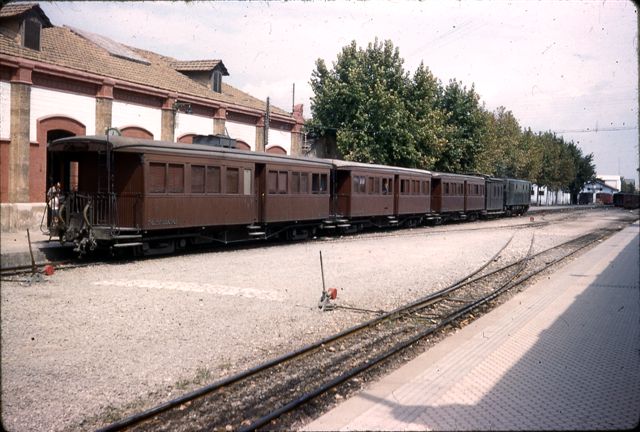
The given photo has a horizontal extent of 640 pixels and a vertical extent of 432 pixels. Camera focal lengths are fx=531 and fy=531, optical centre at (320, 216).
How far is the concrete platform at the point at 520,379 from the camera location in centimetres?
456

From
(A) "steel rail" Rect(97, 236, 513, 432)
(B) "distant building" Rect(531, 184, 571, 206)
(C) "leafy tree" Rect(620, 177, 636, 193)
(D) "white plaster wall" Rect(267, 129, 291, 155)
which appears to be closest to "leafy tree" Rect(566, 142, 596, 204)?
(B) "distant building" Rect(531, 184, 571, 206)

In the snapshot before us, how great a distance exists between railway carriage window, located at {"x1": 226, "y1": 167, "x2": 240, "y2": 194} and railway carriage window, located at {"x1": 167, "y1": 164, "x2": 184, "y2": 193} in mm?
1994

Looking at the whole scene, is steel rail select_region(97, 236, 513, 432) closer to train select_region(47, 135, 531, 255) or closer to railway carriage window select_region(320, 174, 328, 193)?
train select_region(47, 135, 531, 255)

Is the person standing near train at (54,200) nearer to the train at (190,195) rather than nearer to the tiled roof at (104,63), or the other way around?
the train at (190,195)

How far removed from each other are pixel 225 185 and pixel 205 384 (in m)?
11.5

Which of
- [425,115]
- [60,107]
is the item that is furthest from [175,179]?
[425,115]

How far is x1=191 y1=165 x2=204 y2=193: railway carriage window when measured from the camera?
15.6 meters

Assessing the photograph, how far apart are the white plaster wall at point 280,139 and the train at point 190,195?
841cm

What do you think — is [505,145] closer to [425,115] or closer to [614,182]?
[425,115]

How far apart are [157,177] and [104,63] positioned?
10924 mm

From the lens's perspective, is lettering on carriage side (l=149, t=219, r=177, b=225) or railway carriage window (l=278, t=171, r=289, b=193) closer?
lettering on carriage side (l=149, t=219, r=177, b=225)

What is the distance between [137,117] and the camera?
2328 cm

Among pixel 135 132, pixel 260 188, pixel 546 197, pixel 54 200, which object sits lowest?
pixel 54 200

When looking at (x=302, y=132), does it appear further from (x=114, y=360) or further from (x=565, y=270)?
(x=114, y=360)
